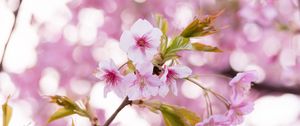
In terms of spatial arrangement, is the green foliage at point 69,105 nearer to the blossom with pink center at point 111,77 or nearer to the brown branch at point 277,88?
the blossom with pink center at point 111,77

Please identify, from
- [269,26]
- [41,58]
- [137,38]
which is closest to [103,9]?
[41,58]

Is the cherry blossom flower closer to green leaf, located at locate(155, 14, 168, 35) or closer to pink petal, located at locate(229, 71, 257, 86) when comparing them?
pink petal, located at locate(229, 71, 257, 86)

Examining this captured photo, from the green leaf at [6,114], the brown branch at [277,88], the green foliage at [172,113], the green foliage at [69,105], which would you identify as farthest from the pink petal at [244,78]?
the brown branch at [277,88]

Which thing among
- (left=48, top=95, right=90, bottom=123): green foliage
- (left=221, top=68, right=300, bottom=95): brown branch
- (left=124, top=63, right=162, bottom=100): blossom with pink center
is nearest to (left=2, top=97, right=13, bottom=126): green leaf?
(left=48, top=95, right=90, bottom=123): green foliage

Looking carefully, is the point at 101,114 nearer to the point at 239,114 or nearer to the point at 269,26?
the point at 269,26

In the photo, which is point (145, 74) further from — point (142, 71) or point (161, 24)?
point (161, 24)
